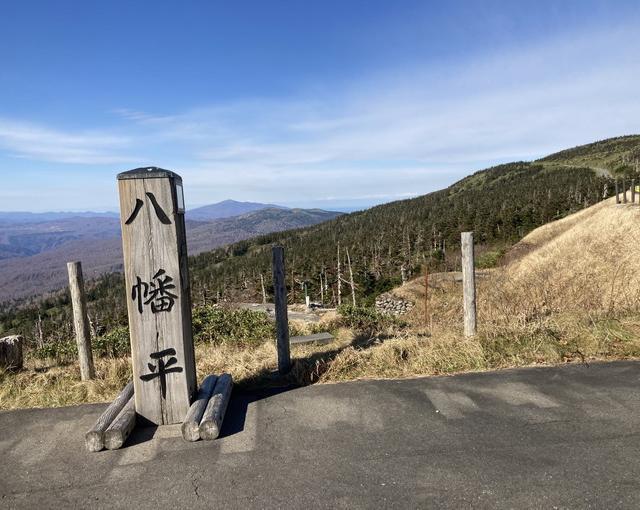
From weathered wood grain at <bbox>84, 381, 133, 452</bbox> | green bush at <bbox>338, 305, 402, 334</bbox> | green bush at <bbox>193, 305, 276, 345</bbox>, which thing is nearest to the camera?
weathered wood grain at <bbox>84, 381, 133, 452</bbox>

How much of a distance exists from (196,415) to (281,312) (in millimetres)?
1813

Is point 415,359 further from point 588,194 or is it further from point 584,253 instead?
point 588,194

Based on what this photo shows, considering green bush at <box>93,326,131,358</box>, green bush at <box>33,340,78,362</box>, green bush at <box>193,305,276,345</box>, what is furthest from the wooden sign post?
green bush at <box>33,340,78,362</box>

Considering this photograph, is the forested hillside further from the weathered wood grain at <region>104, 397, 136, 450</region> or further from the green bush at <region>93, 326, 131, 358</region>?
the weathered wood grain at <region>104, 397, 136, 450</region>

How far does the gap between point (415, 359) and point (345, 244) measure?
Result: 69.8 meters

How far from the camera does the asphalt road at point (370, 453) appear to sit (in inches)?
113

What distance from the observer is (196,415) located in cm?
379

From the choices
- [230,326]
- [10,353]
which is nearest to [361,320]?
[230,326]

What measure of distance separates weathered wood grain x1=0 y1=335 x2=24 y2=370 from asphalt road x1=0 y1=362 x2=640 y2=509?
2.27 m

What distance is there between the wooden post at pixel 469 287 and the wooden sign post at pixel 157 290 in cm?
379

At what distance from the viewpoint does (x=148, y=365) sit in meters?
4.02

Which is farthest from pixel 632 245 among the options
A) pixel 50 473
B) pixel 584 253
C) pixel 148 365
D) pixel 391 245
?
pixel 391 245

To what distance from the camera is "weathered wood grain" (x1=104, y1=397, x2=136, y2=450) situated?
3.58m

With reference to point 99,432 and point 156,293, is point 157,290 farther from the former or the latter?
point 99,432
